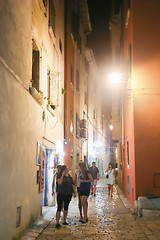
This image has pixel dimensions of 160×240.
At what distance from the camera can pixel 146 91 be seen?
11.2 meters

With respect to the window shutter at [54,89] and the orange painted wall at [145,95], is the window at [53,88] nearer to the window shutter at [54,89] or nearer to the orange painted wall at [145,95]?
the window shutter at [54,89]

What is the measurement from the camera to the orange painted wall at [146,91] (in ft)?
35.8

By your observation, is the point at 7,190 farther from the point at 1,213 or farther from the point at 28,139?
the point at 28,139

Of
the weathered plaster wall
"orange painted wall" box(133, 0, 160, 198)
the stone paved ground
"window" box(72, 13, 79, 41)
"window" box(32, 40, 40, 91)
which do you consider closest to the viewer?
the weathered plaster wall

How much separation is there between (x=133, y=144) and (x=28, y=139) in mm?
4698

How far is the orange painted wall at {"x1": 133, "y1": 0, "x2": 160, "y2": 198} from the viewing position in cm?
1092

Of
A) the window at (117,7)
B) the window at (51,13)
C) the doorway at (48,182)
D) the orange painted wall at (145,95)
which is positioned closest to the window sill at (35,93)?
the doorway at (48,182)

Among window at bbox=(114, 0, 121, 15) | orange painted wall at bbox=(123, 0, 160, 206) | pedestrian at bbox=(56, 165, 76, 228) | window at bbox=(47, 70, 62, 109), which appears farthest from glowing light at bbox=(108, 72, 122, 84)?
window at bbox=(114, 0, 121, 15)

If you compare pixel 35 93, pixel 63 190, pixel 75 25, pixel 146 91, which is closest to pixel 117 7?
pixel 75 25

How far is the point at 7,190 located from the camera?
616 cm

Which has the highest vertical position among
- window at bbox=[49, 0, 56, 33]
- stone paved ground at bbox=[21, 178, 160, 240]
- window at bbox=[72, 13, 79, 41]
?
window at bbox=[72, 13, 79, 41]

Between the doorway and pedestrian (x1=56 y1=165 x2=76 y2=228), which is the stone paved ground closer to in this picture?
pedestrian (x1=56 y1=165 x2=76 y2=228)

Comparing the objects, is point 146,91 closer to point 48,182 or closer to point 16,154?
point 48,182

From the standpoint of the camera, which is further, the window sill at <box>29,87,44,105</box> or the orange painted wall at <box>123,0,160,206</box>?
the orange painted wall at <box>123,0,160,206</box>
